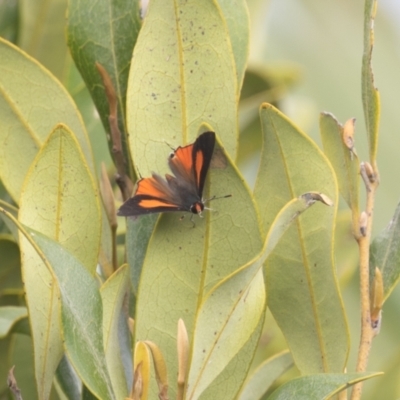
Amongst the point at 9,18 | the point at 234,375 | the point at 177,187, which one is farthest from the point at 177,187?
the point at 9,18

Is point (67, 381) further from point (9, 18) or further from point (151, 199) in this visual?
point (9, 18)

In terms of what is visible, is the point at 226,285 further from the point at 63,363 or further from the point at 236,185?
the point at 63,363

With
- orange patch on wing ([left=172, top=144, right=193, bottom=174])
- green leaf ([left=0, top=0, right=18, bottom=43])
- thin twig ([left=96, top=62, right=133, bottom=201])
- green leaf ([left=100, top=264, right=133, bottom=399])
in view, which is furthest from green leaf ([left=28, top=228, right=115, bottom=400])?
green leaf ([left=0, top=0, right=18, bottom=43])

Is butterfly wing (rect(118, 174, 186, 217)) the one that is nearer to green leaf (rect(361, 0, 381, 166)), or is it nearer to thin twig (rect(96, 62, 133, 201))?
thin twig (rect(96, 62, 133, 201))

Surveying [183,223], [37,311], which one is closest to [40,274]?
[37,311]

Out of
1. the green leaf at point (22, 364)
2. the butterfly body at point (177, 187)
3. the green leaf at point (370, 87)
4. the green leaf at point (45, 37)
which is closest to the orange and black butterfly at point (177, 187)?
the butterfly body at point (177, 187)

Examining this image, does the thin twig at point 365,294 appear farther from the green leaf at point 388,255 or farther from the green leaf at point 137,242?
the green leaf at point 137,242
